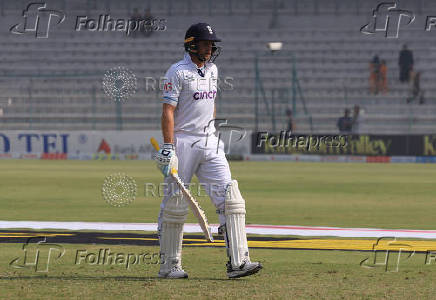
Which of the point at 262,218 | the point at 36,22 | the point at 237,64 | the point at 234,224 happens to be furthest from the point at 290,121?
the point at 234,224

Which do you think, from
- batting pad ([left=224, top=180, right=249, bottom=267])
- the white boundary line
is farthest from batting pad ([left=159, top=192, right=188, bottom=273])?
the white boundary line

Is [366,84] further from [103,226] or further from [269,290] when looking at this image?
[269,290]

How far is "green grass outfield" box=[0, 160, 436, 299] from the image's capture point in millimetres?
6672

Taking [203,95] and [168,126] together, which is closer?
[168,126]

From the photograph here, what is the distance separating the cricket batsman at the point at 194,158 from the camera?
7.21 metres

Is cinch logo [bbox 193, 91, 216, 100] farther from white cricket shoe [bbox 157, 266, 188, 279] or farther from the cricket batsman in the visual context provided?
white cricket shoe [bbox 157, 266, 188, 279]

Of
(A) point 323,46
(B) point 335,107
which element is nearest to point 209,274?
(B) point 335,107

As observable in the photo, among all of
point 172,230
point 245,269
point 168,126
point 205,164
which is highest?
point 168,126

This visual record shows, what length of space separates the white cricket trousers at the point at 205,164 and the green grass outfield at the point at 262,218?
2.23 ft

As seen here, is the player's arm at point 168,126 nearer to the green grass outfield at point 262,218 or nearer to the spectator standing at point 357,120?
the green grass outfield at point 262,218

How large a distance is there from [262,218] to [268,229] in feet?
5.41

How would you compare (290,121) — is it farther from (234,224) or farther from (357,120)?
(234,224)

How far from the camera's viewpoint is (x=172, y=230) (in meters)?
7.35

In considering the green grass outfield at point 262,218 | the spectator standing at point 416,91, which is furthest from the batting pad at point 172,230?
the spectator standing at point 416,91
